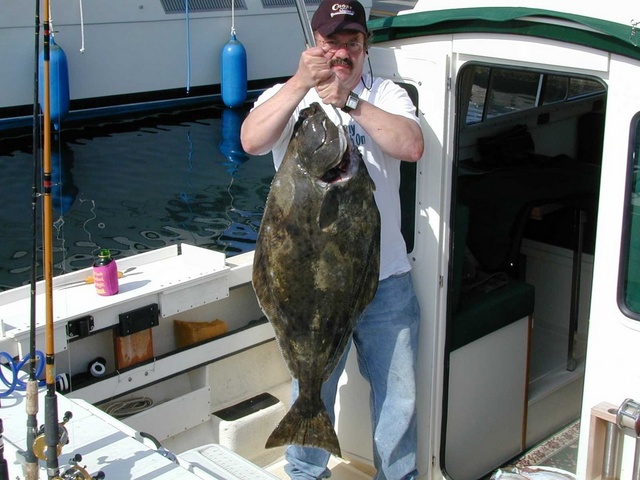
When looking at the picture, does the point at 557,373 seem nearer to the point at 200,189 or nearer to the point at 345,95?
the point at 345,95

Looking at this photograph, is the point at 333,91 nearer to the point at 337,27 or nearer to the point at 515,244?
the point at 337,27

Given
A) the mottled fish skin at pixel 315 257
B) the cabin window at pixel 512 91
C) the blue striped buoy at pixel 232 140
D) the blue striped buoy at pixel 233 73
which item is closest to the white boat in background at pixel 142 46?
the blue striped buoy at pixel 233 73

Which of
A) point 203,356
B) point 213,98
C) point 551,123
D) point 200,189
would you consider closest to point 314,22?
point 203,356

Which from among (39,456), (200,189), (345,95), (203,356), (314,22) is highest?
(314,22)

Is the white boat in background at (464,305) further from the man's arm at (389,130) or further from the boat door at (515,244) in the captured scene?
the man's arm at (389,130)

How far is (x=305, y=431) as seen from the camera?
3.44 meters

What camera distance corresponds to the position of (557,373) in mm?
5355

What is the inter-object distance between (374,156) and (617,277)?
42.6 inches

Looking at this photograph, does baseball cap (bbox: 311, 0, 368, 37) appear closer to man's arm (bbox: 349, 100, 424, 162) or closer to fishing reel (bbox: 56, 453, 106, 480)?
man's arm (bbox: 349, 100, 424, 162)

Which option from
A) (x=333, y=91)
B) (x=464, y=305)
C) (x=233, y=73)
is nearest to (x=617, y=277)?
(x=464, y=305)

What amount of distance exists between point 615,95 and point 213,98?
19.2 m

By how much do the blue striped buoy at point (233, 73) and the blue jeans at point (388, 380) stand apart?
17270mm

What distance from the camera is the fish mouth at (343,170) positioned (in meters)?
3.05

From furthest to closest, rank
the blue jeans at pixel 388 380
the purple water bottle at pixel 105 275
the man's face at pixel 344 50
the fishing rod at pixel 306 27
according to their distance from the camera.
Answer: the purple water bottle at pixel 105 275 < the blue jeans at pixel 388 380 < the fishing rod at pixel 306 27 < the man's face at pixel 344 50
